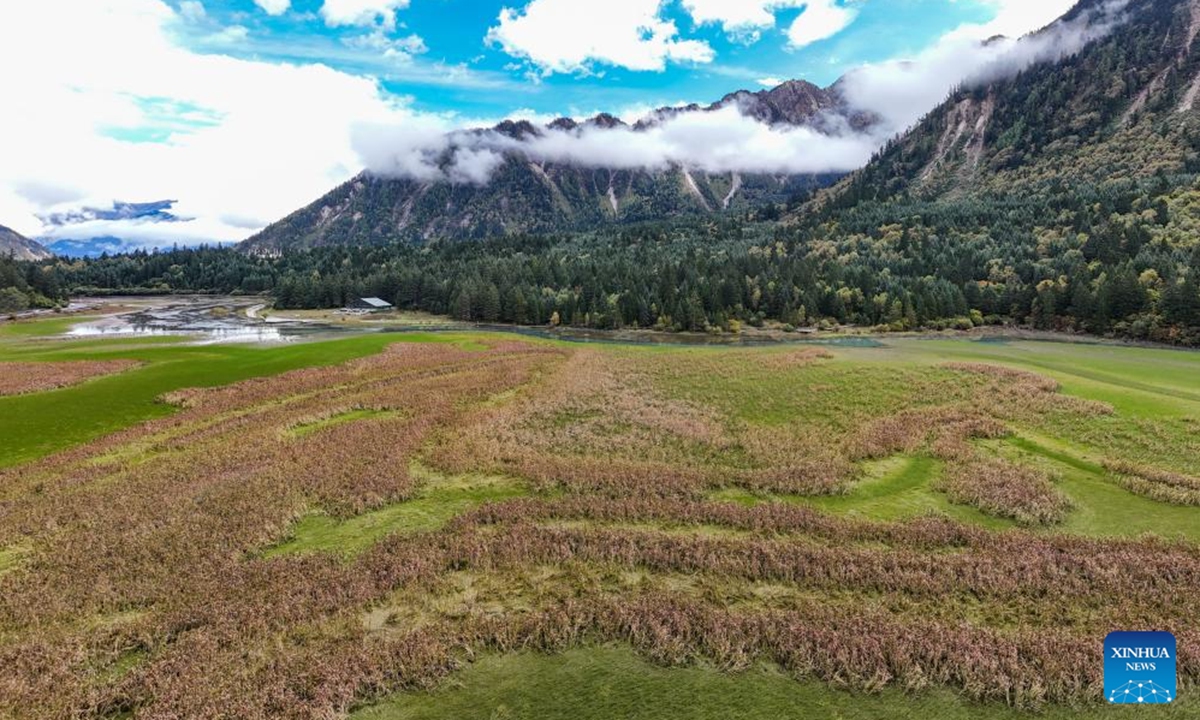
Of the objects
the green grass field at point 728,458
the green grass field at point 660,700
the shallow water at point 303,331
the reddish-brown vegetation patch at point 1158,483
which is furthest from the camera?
the shallow water at point 303,331

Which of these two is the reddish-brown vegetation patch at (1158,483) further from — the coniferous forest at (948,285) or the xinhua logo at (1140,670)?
the coniferous forest at (948,285)

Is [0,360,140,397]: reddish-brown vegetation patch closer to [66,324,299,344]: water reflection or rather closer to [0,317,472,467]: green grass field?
[0,317,472,467]: green grass field

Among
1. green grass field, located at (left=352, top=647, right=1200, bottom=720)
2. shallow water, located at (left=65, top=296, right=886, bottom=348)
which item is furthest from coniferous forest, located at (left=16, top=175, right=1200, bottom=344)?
green grass field, located at (left=352, top=647, right=1200, bottom=720)

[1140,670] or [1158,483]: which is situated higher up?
[1158,483]

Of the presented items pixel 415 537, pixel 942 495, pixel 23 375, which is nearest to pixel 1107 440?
pixel 942 495

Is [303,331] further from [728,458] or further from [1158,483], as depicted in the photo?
[1158,483]

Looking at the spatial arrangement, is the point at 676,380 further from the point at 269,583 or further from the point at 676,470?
the point at 269,583

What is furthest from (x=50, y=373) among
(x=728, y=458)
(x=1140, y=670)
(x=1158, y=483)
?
(x=1158, y=483)

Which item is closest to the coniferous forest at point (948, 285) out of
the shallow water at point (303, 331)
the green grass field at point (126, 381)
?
the shallow water at point (303, 331)
